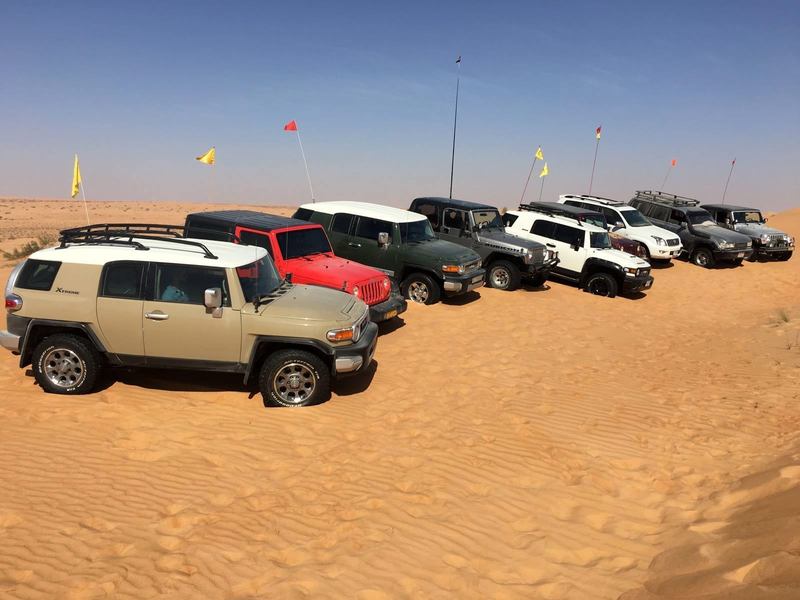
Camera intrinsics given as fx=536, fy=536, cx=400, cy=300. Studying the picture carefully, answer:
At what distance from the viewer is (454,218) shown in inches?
554

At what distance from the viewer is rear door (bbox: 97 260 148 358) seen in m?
6.65

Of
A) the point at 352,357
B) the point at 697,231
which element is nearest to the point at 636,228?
the point at 697,231

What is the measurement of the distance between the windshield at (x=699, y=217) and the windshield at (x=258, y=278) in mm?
18056

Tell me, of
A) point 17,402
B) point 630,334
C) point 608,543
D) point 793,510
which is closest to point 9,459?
point 17,402

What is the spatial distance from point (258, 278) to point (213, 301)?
84cm

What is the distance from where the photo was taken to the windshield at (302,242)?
9.60 metres

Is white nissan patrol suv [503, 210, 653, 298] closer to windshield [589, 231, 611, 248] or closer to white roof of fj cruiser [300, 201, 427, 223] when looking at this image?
windshield [589, 231, 611, 248]

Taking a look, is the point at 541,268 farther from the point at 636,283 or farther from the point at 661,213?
the point at 661,213

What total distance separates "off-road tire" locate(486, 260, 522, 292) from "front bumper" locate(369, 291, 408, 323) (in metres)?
4.70

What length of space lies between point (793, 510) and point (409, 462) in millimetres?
3334

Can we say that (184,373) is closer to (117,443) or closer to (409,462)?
(117,443)

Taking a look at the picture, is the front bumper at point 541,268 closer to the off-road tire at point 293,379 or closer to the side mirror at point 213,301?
the off-road tire at point 293,379

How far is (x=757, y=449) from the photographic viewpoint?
19.4 ft

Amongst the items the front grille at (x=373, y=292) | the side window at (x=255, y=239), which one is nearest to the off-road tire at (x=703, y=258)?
the front grille at (x=373, y=292)
